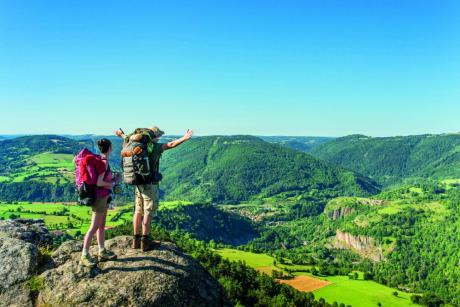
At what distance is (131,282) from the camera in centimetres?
1390

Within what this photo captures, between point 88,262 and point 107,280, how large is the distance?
3.34 ft

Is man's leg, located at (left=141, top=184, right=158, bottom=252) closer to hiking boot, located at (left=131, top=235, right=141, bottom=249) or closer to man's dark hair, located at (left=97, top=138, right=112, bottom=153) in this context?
hiking boot, located at (left=131, top=235, right=141, bottom=249)

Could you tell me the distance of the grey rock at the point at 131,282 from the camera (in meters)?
13.4

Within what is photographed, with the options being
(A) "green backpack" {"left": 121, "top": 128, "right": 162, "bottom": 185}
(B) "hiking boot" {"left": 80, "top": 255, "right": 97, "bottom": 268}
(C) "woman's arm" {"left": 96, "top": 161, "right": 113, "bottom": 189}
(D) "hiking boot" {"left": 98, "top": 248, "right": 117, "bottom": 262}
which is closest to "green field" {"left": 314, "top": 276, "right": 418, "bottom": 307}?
(A) "green backpack" {"left": 121, "top": 128, "right": 162, "bottom": 185}

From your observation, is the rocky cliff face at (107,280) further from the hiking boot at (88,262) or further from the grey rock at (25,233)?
the grey rock at (25,233)

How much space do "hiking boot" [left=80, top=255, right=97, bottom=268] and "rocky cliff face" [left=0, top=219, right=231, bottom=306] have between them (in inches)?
6.9

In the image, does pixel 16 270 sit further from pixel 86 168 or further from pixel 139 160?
pixel 139 160

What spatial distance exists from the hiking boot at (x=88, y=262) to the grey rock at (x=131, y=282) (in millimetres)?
162

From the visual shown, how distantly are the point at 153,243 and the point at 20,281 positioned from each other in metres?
5.01

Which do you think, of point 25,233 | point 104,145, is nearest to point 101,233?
point 104,145

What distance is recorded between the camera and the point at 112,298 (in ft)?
43.6

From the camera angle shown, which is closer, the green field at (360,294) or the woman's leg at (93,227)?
the woman's leg at (93,227)

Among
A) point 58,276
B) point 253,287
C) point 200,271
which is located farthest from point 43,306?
point 253,287

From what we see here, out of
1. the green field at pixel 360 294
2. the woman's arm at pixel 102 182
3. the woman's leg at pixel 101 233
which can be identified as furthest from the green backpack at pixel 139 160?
the green field at pixel 360 294
